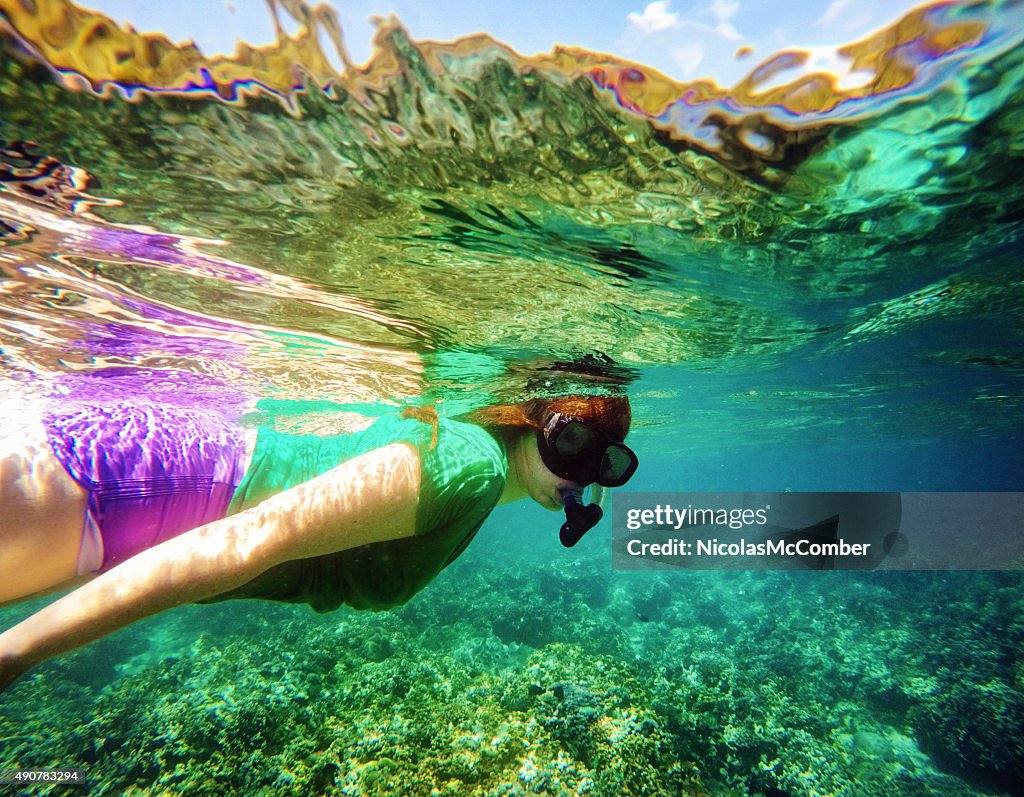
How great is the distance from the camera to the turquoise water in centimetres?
358

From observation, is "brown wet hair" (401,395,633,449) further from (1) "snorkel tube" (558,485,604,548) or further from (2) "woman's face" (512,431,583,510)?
(1) "snorkel tube" (558,485,604,548)

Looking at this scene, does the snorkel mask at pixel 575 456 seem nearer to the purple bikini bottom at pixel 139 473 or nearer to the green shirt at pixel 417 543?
the green shirt at pixel 417 543

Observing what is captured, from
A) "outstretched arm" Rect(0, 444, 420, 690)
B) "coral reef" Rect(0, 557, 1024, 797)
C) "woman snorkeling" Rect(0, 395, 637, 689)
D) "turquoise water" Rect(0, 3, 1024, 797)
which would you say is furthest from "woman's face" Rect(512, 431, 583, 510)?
"coral reef" Rect(0, 557, 1024, 797)

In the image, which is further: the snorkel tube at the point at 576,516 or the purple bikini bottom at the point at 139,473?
the snorkel tube at the point at 576,516

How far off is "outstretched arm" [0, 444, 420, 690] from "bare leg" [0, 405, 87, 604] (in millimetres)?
1049

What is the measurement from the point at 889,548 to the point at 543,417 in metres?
37.0

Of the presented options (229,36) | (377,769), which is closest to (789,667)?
(377,769)

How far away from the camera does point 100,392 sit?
1324 cm

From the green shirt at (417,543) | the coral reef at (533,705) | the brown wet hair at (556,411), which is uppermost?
the brown wet hair at (556,411)

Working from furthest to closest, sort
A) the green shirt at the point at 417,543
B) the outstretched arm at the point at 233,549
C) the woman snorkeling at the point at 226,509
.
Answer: the green shirt at the point at 417,543 → the woman snorkeling at the point at 226,509 → the outstretched arm at the point at 233,549

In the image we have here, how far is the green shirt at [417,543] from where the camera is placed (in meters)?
2.59

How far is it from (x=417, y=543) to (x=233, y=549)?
1075 millimetres

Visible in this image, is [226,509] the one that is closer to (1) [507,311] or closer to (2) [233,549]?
(2) [233,549]

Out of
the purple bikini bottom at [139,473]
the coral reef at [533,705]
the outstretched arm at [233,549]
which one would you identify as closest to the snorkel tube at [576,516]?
the outstretched arm at [233,549]
